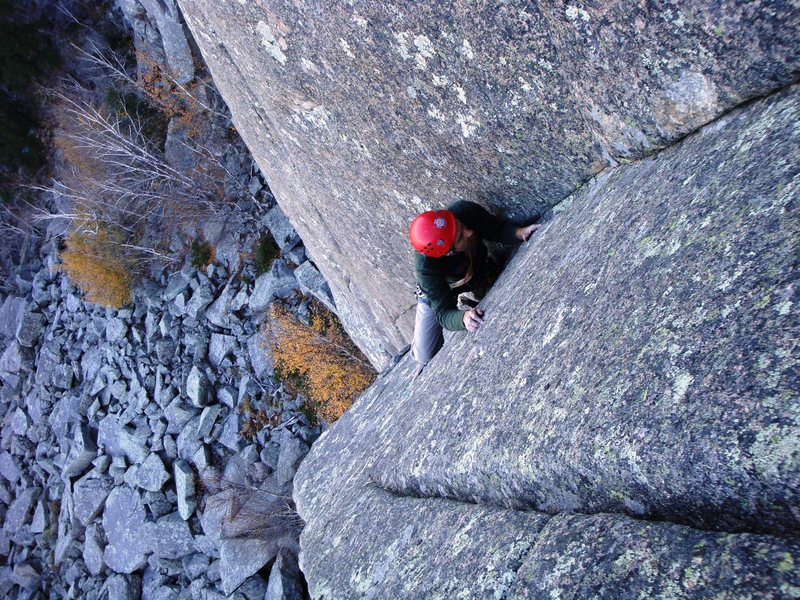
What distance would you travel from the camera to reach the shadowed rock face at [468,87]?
293 cm

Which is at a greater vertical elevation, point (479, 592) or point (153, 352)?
point (479, 592)

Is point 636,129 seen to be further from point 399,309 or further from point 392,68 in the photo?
point 399,309

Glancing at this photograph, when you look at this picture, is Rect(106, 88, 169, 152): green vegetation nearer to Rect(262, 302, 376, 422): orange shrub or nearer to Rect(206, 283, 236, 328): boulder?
Rect(206, 283, 236, 328): boulder

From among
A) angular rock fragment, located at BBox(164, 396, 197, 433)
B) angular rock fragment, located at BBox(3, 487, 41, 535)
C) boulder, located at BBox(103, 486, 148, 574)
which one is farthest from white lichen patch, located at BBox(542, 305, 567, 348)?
angular rock fragment, located at BBox(3, 487, 41, 535)

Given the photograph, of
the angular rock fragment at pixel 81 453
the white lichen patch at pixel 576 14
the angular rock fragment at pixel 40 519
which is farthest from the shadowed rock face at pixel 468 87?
the angular rock fragment at pixel 40 519

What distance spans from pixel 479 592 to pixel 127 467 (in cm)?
1797

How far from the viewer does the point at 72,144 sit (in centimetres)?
2202

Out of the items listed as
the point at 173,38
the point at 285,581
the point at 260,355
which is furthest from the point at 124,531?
the point at 173,38

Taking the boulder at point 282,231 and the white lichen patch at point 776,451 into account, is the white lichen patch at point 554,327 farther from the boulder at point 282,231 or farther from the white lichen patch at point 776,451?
the boulder at point 282,231

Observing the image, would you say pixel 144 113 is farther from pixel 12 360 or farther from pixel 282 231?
pixel 12 360

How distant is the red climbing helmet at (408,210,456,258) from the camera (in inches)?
186

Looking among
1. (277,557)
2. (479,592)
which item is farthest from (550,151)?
(277,557)

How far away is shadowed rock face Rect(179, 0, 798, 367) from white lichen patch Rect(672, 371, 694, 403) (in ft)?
5.02

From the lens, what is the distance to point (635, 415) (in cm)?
225
